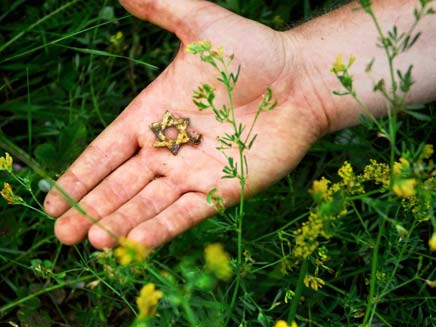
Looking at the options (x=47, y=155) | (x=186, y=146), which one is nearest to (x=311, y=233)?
(x=186, y=146)

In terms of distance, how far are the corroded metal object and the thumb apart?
37 cm

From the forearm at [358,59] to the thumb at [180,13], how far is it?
0.41 metres

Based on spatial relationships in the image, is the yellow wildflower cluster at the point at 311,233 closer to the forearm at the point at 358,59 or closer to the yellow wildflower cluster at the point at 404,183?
the yellow wildflower cluster at the point at 404,183

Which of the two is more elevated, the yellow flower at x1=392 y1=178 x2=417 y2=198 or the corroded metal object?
the yellow flower at x1=392 y1=178 x2=417 y2=198

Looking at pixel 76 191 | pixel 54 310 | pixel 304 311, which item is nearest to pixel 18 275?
pixel 54 310

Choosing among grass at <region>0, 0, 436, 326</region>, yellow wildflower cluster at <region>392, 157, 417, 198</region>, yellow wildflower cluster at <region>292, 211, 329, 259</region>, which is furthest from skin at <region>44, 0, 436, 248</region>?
yellow wildflower cluster at <region>392, 157, 417, 198</region>

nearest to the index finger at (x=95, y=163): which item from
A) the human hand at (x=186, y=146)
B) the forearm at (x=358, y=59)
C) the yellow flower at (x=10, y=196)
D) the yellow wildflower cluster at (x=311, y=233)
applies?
the human hand at (x=186, y=146)

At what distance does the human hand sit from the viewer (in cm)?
224

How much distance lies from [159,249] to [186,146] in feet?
1.48

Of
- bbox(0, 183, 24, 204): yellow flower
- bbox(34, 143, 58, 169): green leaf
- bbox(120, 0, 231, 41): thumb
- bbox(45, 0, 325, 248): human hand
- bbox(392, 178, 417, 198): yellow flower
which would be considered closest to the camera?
bbox(392, 178, 417, 198): yellow flower

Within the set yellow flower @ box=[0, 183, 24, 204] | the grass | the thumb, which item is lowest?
the grass

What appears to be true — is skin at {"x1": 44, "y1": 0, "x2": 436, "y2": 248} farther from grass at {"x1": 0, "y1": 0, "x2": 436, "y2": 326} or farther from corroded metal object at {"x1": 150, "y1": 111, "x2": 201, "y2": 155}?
grass at {"x1": 0, "y1": 0, "x2": 436, "y2": 326}

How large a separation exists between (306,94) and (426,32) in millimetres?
603

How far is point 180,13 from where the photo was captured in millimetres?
2598
